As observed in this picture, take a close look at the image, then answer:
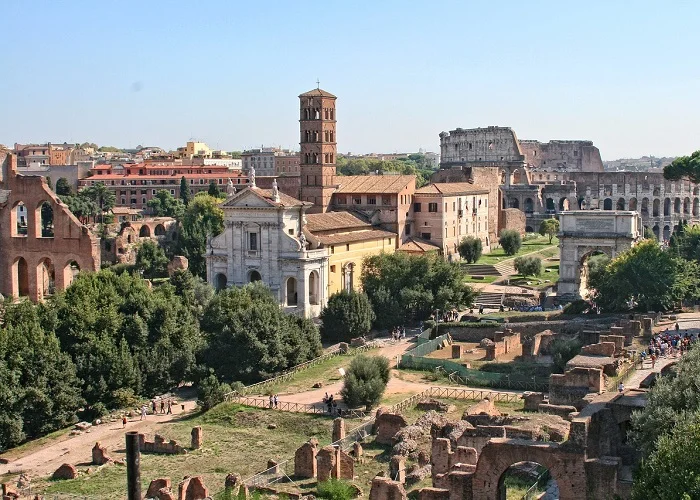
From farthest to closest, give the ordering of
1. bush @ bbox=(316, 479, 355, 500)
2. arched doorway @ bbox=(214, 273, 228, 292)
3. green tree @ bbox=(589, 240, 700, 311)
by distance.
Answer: arched doorway @ bbox=(214, 273, 228, 292)
green tree @ bbox=(589, 240, 700, 311)
bush @ bbox=(316, 479, 355, 500)

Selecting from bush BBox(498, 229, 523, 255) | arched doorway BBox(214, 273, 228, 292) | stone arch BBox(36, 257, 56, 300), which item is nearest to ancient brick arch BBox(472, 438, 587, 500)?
arched doorway BBox(214, 273, 228, 292)

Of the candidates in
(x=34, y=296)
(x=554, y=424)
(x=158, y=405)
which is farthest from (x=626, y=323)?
(x=34, y=296)

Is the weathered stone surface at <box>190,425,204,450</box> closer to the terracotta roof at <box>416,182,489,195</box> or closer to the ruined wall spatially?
the ruined wall

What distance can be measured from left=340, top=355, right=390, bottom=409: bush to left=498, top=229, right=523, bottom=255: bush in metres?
39.2

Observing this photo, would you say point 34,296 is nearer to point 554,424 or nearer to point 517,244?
point 517,244

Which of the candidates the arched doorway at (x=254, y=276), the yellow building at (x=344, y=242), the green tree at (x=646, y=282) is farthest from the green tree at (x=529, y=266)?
the arched doorway at (x=254, y=276)

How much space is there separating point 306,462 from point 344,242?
96.2ft

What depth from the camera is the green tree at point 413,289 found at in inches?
2053

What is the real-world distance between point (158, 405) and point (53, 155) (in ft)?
366

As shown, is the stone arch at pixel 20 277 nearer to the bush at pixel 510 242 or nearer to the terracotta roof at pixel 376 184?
the terracotta roof at pixel 376 184

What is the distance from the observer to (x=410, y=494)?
25.7m

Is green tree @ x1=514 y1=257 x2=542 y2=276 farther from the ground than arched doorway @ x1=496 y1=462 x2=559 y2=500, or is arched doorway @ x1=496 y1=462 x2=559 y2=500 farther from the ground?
green tree @ x1=514 y1=257 x2=542 y2=276

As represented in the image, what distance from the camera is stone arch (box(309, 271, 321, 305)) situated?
5534 cm

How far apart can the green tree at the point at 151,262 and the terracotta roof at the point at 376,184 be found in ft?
54.3
